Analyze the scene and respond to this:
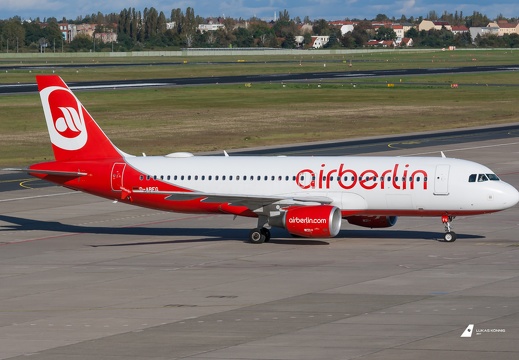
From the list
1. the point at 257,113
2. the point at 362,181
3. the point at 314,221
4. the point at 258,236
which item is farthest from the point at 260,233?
the point at 257,113

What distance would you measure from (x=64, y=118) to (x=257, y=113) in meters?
76.0

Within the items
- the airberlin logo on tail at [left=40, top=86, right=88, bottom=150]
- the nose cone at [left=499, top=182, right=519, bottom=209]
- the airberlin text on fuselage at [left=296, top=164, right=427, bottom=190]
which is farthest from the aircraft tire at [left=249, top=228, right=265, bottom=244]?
the nose cone at [left=499, top=182, right=519, bottom=209]

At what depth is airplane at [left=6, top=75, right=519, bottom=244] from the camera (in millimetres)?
51000

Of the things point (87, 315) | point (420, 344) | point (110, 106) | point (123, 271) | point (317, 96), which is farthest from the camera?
point (317, 96)

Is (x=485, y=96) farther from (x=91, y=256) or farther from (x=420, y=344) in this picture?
(x=420, y=344)

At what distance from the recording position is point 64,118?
2221 inches

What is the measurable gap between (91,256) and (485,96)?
11730 centimetres

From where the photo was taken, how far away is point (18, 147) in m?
Answer: 99.0

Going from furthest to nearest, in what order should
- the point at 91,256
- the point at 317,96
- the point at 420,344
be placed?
the point at 317,96
the point at 91,256
the point at 420,344

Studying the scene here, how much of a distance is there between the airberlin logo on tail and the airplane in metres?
0.05

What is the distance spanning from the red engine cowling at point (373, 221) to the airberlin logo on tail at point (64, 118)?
573 inches

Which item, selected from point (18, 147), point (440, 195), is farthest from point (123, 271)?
point (18, 147)

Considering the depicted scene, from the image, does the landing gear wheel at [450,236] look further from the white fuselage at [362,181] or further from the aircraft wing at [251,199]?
the aircraft wing at [251,199]

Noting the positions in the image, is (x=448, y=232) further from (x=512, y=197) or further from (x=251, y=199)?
(x=251, y=199)
